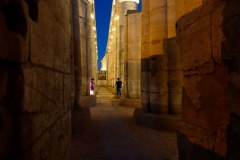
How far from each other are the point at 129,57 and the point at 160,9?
16.3 ft

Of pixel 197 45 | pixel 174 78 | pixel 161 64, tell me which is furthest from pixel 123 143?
pixel 197 45

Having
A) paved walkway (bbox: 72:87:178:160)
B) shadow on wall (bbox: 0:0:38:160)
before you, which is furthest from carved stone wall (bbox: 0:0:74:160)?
paved walkway (bbox: 72:87:178:160)

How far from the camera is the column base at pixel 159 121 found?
5328 mm

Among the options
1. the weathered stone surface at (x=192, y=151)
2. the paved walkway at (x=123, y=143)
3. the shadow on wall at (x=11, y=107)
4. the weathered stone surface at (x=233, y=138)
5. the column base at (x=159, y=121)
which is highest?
the shadow on wall at (x=11, y=107)

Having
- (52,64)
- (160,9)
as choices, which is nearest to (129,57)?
(160,9)

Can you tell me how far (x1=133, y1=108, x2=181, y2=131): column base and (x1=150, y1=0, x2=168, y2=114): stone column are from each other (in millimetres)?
333

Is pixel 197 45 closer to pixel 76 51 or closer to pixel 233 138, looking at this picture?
pixel 233 138

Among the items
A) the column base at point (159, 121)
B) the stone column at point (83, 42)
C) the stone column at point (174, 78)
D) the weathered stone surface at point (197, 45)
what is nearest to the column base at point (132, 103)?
the stone column at point (83, 42)

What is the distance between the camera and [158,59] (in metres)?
6.03

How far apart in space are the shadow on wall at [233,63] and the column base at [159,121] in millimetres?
3543

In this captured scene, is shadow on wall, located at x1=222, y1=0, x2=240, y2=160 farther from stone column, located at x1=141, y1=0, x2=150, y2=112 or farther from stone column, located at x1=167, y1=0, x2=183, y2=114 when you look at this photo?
stone column, located at x1=141, y1=0, x2=150, y2=112

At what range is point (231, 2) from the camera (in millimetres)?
1625

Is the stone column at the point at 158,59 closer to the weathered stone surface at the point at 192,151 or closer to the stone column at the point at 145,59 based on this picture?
the stone column at the point at 145,59

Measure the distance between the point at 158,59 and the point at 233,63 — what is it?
4.43 meters
